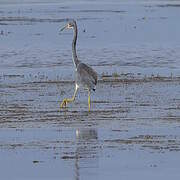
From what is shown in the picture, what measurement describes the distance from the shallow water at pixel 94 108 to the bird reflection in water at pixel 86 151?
1cm

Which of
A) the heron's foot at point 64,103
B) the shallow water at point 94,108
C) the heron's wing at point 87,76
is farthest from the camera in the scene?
the heron's wing at point 87,76

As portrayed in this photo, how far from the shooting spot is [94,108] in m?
17.2

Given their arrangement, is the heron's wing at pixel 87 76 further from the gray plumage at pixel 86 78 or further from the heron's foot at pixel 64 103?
the heron's foot at pixel 64 103

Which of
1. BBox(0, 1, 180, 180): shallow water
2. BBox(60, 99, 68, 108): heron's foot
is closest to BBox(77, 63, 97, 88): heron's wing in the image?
BBox(0, 1, 180, 180): shallow water

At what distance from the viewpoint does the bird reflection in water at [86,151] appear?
452 inches

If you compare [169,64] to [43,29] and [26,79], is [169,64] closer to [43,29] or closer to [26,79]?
[26,79]

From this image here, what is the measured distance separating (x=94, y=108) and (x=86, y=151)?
181 inches

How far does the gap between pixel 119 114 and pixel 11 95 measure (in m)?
3.92

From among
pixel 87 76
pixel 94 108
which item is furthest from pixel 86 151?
pixel 87 76

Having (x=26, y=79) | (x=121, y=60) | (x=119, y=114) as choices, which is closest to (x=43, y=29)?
(x=121, y=60)

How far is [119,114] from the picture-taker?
16250 mm

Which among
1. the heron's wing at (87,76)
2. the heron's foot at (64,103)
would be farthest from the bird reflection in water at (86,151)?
the heron's wing at (87,76)

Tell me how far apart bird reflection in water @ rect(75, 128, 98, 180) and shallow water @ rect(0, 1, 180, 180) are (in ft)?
0.04

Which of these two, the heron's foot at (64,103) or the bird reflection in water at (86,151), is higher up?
the bird reflection in water at (86,151)
